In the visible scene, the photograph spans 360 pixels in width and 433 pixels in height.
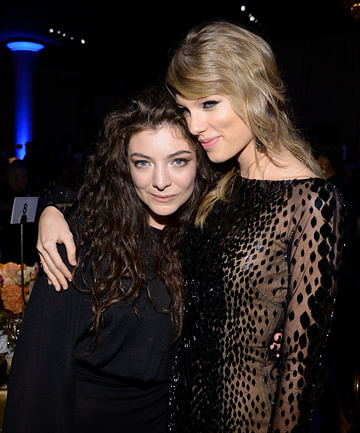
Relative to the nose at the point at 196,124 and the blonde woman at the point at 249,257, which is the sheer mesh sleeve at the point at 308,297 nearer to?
the blonde woman at the point at 249,257

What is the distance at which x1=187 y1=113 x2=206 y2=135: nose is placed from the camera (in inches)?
53.6

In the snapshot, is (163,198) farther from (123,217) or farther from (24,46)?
(24,46)

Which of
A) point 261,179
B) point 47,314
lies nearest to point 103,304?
point 47,314

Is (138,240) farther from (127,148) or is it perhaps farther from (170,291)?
(127,148)

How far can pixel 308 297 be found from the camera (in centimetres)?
115

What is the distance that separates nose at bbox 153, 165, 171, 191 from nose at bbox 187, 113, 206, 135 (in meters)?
0.16

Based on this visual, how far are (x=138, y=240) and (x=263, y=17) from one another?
28.5 ft

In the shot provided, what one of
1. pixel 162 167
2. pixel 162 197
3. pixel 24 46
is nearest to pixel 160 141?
pixel 162 167

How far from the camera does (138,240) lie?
1.61m

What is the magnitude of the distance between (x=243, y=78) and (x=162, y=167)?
0.39m

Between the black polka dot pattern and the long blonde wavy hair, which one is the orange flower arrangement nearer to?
the black polka dot pattern

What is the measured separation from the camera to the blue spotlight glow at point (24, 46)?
33.0ft

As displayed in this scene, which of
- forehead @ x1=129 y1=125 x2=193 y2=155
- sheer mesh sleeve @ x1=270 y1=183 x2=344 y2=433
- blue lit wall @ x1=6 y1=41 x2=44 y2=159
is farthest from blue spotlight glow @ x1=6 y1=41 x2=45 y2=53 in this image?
sheer mesh sleeve @ x1=270 y1=183 x2=344 y2=433

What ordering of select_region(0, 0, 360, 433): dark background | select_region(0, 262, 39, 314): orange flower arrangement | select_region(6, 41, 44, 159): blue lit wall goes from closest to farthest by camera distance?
select_region(0, 262, 39, 314): orange flower arrangement
select_region(0, 0, 360, 433): dark background
select_region(6, 41, 44, 159): blue lit wall
